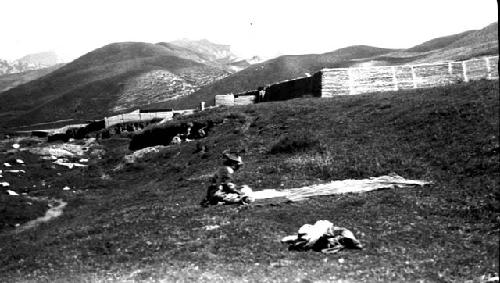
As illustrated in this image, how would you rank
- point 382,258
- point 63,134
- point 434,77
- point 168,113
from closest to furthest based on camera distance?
point 382,258
point 434,77
point 168,113
point 63,134

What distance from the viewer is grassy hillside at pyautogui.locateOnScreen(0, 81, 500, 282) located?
1736 cm

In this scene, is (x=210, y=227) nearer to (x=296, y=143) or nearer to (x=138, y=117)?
(x=296, y=143)

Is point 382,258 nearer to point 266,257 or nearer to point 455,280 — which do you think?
point 455,280

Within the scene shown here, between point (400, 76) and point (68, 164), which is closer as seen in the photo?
point (400, 76)

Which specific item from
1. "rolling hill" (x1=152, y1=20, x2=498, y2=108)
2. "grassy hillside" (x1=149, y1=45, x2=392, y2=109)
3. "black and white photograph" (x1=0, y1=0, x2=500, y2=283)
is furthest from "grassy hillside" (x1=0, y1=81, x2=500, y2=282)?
"grassy hillside" (x1=149, y1=45, x2=392, y2=109)

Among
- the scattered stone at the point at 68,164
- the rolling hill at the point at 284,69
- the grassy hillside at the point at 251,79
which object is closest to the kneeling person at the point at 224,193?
the scattered stone at the point at 68,164

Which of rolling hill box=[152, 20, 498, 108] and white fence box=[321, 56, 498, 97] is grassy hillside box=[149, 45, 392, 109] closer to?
rolling hill box=[152, 20, 498, 108]

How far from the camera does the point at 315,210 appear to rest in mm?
23641

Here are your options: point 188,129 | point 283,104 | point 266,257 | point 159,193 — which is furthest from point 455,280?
point 188,129

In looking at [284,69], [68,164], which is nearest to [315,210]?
[68,164]

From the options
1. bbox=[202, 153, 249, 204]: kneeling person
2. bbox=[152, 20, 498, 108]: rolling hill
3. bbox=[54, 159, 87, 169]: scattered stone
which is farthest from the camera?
bbox=[152, 20, 498, 108]: rolling hill

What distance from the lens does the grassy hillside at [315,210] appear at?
17.4 metres

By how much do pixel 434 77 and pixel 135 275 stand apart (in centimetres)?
4099

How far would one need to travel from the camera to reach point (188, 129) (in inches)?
2120
